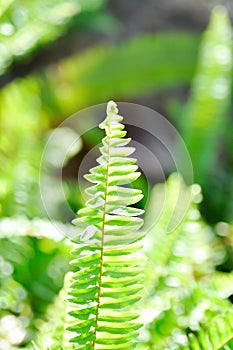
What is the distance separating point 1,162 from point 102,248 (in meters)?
0.78

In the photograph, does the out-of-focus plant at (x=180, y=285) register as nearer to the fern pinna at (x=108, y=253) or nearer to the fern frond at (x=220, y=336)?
the fern frond at (x=220, y=336)

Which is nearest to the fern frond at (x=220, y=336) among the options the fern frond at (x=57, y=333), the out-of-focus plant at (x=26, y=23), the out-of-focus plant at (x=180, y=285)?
the out-of-focus plant at (x=180, y=285)

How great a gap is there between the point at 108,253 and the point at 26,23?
27.6 inches

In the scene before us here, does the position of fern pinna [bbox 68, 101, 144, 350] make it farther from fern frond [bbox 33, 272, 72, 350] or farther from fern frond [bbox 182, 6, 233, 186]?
fern frond [bbox 182, 6, 233, 186]

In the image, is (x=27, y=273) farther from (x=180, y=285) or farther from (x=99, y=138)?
(x=99, y=138)

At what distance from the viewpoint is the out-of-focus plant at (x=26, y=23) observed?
1.20 metres

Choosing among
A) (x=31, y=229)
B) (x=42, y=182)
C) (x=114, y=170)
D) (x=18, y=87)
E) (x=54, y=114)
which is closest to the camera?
(x=114, y=170)

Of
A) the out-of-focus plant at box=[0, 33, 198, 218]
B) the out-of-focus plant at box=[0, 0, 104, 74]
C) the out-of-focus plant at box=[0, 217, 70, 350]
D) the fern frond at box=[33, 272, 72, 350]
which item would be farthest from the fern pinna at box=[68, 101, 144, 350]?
the out-of-focus plant at box=[0, 33, 198, 218]

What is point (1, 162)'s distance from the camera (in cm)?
148

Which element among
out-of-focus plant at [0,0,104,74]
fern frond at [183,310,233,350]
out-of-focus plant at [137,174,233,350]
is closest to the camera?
fern frond at [183,310,233,350]

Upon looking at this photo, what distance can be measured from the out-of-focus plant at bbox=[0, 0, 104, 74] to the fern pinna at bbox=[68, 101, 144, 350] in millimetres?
512

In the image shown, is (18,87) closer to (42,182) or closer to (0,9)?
(42,182)

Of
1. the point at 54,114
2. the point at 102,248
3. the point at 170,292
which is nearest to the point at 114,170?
the point at 102,248

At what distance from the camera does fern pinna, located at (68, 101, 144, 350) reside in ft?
2.28
